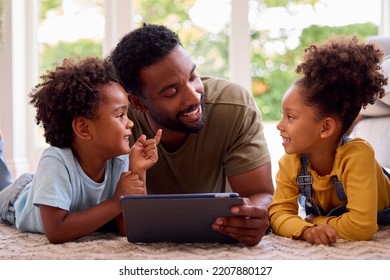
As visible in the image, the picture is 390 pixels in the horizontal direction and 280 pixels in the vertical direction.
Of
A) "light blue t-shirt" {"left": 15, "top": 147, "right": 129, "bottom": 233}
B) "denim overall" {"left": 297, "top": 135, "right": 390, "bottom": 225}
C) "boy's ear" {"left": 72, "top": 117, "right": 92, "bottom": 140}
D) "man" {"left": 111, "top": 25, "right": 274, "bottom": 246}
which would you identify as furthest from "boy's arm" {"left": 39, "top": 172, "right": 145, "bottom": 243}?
"denim overall" {"left": 297, "top": 135, "right": 390, "bottom": 225}

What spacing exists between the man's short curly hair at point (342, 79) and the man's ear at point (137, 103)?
432mm

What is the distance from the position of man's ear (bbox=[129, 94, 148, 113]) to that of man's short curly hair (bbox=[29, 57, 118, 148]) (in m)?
0.13

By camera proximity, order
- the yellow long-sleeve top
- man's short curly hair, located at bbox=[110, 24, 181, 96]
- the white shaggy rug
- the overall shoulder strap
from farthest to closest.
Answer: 1. man's short curly hair, located at bbox=[110, 24, 181, 96]
2. the overall shoulder strap
3. the yellow long-sleeve top
4. the white shaggy rug

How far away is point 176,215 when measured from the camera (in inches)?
46.4

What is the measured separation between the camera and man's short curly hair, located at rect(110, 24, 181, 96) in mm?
1454

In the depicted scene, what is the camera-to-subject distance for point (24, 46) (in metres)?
3.15

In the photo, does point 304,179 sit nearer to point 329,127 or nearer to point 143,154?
point 329,127

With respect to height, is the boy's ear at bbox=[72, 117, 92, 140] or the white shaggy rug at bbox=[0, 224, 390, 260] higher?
the boy's ear at bbox=[72, 117, 92, 140]

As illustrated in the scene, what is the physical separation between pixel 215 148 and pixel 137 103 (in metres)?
0.24

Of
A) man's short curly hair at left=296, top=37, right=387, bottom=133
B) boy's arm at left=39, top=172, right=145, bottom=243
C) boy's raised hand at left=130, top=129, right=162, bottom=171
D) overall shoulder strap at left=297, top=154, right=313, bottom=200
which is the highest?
man's short curly hair at left=296, top=37, right=387, bottom=133

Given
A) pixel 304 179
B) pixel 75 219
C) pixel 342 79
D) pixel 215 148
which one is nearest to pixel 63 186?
pixel 75 219

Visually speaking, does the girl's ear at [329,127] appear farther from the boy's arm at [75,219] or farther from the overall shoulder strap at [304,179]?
the boy's arm at [75,219]

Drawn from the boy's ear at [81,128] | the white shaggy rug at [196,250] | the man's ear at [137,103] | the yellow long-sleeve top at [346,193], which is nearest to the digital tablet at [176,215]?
the white shaggy rug at [196,250]

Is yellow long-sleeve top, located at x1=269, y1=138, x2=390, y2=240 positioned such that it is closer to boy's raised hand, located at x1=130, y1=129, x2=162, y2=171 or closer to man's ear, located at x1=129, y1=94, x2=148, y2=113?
boy's raised hand, located at x1=130, y1=129, x2=162, y2=171
